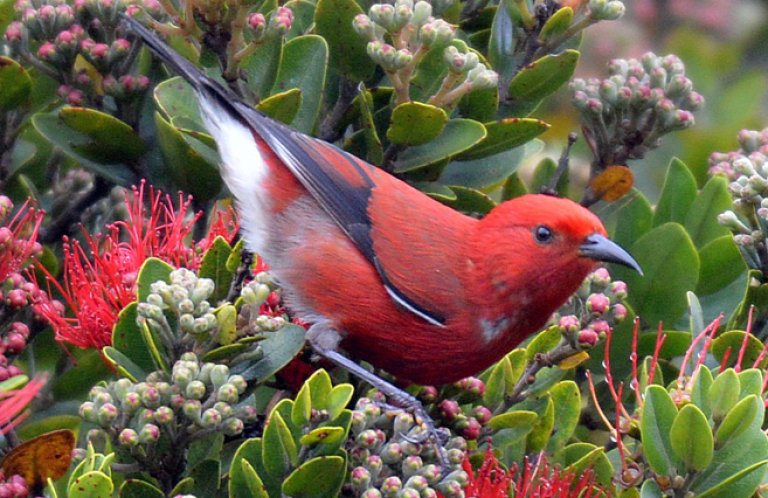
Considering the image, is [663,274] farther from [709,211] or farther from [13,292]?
[13,292]

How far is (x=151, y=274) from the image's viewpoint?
10.4 ft

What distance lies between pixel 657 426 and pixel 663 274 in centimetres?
123

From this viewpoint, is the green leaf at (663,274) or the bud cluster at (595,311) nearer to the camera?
the bud cluster at (595,311)

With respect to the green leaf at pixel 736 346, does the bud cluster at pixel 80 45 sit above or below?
above

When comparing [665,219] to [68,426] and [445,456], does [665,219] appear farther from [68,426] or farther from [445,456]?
[68,426]

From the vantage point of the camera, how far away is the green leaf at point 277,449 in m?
2.78

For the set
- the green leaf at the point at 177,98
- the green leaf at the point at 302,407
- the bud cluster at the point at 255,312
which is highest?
the green leaf at the point at 177,98

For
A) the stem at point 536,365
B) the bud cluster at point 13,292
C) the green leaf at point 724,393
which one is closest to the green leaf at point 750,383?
the green leaf at point 724,393

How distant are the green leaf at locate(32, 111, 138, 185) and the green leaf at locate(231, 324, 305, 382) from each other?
111 centimetres

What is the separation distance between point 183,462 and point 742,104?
4.64 metres

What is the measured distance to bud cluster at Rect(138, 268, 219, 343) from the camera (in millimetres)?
2832

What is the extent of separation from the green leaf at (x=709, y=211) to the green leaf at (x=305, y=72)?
1436 millimetres

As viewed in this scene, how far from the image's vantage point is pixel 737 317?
391cm

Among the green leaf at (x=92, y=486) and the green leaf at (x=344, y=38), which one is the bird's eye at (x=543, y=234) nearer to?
the green leaf at (x=344, y=38)
